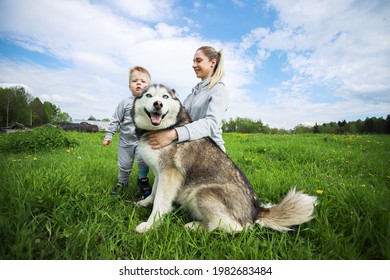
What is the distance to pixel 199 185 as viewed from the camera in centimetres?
252

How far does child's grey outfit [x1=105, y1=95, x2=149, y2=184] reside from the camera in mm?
3898

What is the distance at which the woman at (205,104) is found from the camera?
2669 millimetres

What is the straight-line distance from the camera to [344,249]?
5.90ft

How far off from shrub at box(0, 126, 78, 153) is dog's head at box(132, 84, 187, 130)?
444 cm

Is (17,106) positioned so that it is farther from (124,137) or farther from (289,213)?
(289,213)

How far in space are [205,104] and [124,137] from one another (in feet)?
5.87

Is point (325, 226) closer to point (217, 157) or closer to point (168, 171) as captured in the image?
point (217, 157)

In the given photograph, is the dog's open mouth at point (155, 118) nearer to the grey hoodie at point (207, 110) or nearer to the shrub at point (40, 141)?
the grey hoodie at point (207, 110)

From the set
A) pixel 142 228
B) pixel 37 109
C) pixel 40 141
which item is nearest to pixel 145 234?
pixel 142 228

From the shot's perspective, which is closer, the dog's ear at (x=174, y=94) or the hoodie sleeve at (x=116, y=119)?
the dog's ear at (x=174, y=94)

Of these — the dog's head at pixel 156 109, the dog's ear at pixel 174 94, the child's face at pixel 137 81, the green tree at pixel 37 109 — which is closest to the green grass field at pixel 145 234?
the green tree at pixel 37 109

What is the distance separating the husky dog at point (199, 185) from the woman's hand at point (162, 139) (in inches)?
2.0

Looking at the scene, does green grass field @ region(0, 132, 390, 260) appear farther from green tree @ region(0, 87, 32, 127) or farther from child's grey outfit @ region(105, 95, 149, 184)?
child's grey outfit @ region(105, 95, 149, 184)
